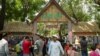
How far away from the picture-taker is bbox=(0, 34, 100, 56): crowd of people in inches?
569

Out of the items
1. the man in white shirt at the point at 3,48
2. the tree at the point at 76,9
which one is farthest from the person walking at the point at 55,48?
the tree at the point at 76,9

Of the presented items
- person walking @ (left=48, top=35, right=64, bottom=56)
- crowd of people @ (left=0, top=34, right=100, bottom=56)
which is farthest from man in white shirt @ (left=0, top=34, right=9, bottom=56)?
person walking @ (left=48, top=35, right=64, bottom=56)

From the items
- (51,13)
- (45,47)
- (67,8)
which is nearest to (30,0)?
(67,8)

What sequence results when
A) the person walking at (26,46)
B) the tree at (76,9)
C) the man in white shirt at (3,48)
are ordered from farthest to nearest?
the tree at (76,9) → the person walking at (26,46) → the man in white shirt at (3,48)

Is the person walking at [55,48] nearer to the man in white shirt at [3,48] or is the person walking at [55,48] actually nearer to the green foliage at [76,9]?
the man in white shirt at [3,48]

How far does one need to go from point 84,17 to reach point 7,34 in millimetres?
23701

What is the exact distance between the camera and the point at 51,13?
39.9 meters

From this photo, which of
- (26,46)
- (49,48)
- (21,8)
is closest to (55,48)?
(49,48)

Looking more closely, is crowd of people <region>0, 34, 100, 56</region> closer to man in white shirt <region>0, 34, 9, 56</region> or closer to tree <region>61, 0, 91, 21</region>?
man in white shirt <region>0, 34, 9, 56</region>

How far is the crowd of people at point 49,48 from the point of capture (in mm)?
14445

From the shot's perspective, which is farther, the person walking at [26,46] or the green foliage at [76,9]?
the green foliage at [76,9]

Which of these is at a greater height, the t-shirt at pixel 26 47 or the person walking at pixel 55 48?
the person walking at pixel 55 48

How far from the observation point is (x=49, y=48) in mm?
16625

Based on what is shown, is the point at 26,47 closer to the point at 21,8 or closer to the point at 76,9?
the point at 21,8
